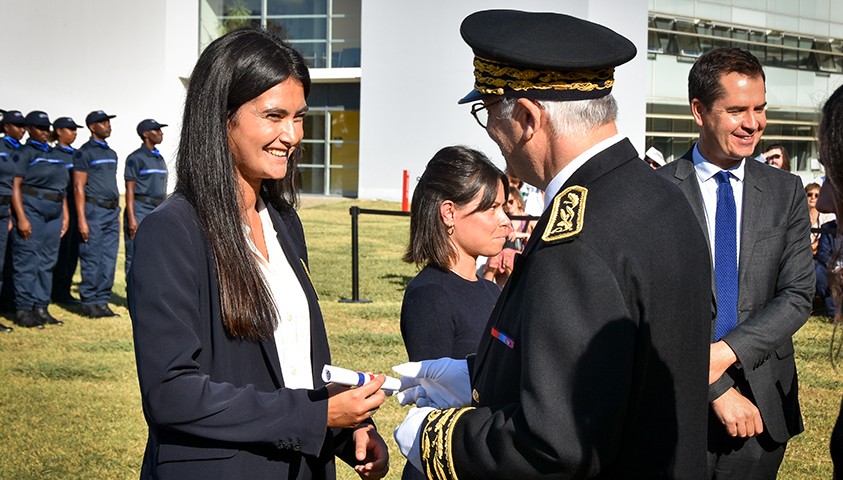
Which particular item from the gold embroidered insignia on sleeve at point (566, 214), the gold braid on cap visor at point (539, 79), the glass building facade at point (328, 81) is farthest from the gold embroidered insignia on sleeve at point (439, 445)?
the glass building facade at point (328, 81)

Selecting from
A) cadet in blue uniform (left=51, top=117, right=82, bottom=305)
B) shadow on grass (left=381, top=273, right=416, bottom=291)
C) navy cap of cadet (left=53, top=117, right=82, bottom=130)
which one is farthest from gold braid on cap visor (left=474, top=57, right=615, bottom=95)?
shadow on grass (left=381, top=273, right=416, bottom=291)

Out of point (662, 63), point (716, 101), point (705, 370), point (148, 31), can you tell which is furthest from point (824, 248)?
point (148, 31)

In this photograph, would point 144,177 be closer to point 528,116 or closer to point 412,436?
point 412,436

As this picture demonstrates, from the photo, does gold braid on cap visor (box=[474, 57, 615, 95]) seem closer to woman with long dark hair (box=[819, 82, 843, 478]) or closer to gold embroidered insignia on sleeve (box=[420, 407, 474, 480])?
woman with long dark hair (box=[819, 82, 843, 478])

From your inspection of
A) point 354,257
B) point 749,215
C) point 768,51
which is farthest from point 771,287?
point 768,51

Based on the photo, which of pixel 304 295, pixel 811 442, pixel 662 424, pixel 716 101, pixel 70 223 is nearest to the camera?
pixel 662 424

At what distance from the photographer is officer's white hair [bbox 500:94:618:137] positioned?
2.15 metres

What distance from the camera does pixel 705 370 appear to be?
2.18m

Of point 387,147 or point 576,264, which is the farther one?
point 387,147

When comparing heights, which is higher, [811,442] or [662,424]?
[662,424]

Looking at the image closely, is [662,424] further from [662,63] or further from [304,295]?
[662,63]


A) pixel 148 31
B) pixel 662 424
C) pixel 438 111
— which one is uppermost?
pixel 148 31

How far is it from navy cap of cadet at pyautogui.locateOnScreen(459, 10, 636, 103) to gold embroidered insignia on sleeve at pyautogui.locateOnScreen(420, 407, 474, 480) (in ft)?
2.51

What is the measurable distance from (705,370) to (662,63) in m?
27.9
